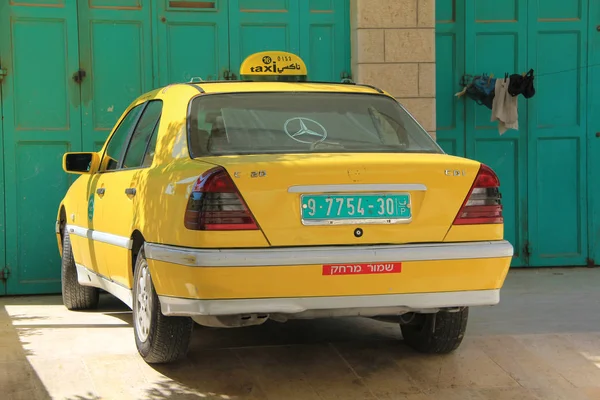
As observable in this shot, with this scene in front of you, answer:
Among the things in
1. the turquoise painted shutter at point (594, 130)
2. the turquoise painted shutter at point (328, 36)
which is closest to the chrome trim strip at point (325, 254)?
the turquoise painted shutter at point (328, 36)

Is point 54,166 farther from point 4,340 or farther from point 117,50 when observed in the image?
point 4,340

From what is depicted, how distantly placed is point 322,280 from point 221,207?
604mm

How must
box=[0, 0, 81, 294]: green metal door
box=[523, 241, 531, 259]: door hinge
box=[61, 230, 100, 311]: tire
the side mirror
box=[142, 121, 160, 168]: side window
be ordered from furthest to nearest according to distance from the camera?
box=[523, 241, 531, 259]: door hinge → box=[0, 0, 81, 294]: green metal door → box=[61, 230, 100, 311]: tire → the side mirror → box=[142, 121, 160, 168]: side window

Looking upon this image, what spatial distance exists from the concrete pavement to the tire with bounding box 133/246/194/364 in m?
0.12

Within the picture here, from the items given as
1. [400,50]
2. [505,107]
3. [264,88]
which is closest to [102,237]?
[264,88]

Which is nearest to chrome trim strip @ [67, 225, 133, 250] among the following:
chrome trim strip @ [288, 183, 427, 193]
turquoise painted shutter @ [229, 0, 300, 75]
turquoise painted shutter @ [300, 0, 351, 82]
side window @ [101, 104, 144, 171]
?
side window @ [101, 104, 144, 171]

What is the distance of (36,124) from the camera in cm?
834

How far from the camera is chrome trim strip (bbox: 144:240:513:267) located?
14.6 feet

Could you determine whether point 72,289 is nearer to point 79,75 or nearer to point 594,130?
point 79,75

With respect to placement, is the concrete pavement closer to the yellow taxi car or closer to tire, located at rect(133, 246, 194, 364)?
tire, located at rect(133, 246, 194, 364)

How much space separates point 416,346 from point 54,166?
4.08m

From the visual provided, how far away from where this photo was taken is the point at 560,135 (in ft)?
31.0

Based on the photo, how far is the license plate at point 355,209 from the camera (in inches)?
179

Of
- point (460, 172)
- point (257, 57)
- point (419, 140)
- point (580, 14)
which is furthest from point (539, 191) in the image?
point (460, 172)
